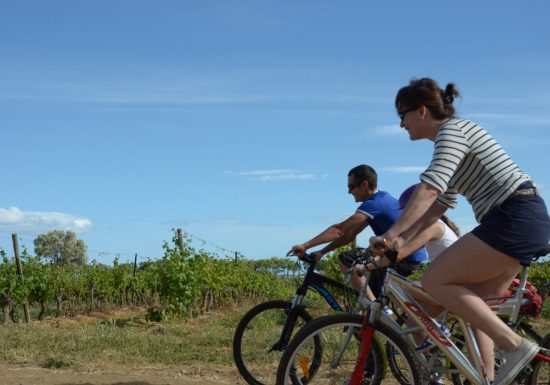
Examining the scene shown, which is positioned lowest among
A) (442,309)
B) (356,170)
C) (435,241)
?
(442,309)

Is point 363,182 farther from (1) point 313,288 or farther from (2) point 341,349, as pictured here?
(2) point 341,349

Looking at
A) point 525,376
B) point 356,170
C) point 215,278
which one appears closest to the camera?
point 525,376

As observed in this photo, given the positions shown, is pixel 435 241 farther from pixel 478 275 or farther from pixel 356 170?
pixel 478 275

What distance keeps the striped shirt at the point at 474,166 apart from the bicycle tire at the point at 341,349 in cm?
78

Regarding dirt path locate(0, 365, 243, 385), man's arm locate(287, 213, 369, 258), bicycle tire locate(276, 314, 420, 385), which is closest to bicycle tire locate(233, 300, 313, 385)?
dirt path locate(0, 365, 243, 385)

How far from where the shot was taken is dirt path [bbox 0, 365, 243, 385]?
225 inches

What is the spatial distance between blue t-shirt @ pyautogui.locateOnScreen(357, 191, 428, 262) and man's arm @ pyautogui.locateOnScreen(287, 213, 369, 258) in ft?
0.16

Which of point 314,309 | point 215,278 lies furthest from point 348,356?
point 215,278

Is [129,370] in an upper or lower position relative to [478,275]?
lower

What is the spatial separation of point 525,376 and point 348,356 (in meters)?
0.93

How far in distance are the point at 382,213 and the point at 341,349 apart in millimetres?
1371

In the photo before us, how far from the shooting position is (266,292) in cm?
2034

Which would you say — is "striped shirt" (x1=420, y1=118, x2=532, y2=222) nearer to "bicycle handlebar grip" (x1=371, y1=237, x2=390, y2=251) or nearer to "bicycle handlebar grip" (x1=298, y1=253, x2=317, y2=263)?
"bicycle handlebar grip" (x1=371, y1=237, x2=390, y2=251)

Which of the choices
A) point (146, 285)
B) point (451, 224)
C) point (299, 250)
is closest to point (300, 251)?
point (299, 250)
